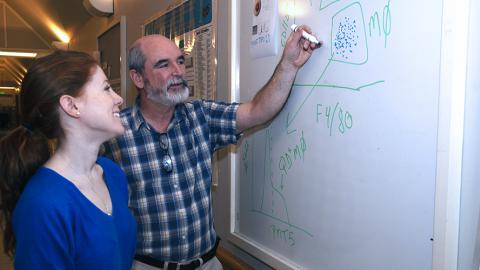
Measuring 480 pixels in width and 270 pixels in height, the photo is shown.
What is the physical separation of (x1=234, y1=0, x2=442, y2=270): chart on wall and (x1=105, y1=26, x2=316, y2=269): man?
0.18 meters

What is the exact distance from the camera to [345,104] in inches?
39.1

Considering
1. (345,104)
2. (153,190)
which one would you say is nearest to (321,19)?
(345,104)

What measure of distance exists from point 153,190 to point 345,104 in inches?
27.0

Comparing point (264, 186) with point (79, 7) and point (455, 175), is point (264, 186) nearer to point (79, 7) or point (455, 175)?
point (455, 175)

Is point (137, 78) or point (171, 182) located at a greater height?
point (137, 78)

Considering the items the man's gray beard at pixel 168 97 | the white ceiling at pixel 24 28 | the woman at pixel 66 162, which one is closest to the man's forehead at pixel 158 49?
the man's gray beard at pixel 168 97

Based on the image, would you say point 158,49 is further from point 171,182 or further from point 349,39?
point 349,39

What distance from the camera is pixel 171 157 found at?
1340 mm

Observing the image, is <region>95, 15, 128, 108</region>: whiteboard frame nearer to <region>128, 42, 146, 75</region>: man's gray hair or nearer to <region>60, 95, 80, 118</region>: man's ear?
<region>128, 42, 146, 75</region>: man's gray hair

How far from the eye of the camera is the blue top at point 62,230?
835 millimetres

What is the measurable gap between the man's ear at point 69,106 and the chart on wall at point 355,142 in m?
0.60

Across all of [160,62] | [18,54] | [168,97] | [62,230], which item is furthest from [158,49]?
[18,54]

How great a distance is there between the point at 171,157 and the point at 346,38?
683 mm

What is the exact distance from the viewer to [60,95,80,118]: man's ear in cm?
95
